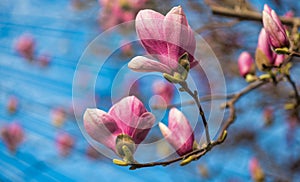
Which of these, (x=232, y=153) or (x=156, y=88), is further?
(x=232, y=153)

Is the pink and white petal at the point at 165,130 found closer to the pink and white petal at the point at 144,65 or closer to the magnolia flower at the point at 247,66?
the pink and white petal at the point at 144,65

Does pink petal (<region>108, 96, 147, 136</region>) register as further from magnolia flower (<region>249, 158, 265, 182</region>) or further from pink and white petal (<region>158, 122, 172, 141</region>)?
magnolia flower (<region>249, 158, 265, 182</region>)

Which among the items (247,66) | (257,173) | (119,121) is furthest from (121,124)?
(257,173)

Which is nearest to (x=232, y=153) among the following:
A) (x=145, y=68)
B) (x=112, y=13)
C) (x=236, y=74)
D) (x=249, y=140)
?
(x=249, y=140)

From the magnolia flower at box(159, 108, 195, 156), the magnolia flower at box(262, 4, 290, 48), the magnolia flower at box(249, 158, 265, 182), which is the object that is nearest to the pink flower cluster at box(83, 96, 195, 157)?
the magnolia flower at box(159, 108, 195, 156)

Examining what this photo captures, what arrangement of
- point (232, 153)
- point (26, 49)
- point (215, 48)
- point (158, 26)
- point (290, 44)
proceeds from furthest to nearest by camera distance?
point (26, 49) → point (232, 153) → point (215, 48) → point (290, 44) → point (158, 26)

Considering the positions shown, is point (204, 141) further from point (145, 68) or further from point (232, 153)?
point (232, 153)

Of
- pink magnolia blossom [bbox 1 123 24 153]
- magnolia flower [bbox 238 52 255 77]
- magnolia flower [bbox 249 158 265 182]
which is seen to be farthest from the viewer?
pink magnolia blossom [bbox 1 123 24 153]
